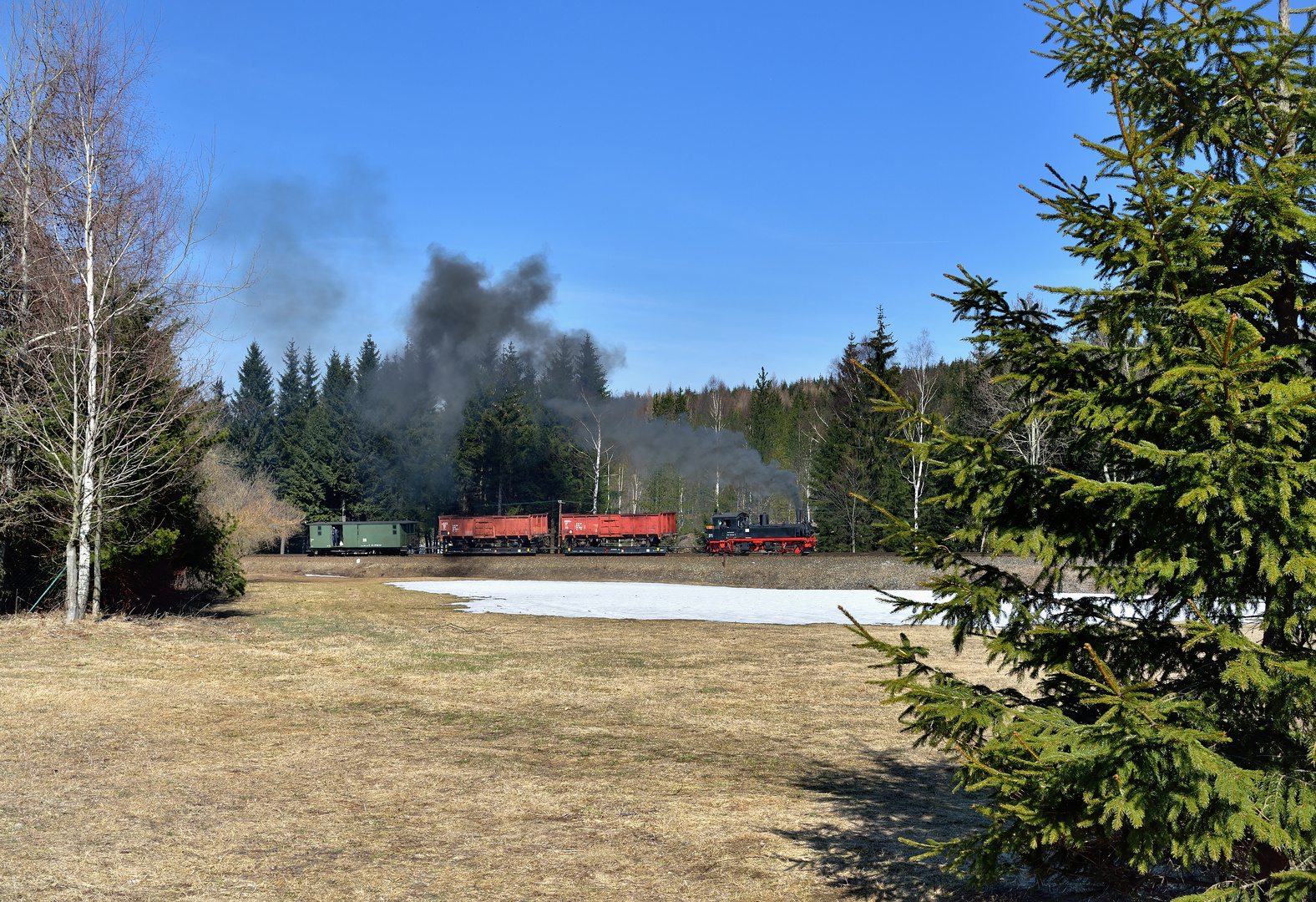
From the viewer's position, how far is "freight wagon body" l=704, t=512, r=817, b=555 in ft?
165

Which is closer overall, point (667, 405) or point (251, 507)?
point (251, 507)

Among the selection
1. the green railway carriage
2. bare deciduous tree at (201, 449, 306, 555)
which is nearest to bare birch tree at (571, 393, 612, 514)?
the green railway carriage

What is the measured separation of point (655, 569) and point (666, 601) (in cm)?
1178

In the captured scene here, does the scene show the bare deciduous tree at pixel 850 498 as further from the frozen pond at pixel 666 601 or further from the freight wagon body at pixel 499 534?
the freight wagon body at pixel 499 534

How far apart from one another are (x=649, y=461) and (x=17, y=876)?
63799mm

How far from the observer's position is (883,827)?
7832 mm

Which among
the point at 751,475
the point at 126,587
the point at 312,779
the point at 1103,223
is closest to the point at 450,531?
the point at 751,475

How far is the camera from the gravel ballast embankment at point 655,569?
36.9m

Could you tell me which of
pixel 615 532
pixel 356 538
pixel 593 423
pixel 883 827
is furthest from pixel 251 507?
pixel 883 827

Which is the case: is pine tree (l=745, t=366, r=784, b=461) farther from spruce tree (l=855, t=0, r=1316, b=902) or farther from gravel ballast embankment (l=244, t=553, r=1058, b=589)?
spruce tree (l=855, t=0, r=1316, b=902)

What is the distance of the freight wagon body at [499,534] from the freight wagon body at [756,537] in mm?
13220

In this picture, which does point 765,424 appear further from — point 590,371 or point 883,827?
point 883,827

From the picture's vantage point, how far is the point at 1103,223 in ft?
15.6

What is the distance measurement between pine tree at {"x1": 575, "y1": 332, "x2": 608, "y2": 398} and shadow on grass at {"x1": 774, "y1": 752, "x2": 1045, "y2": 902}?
7582cm
